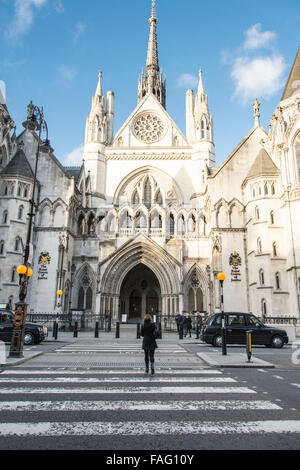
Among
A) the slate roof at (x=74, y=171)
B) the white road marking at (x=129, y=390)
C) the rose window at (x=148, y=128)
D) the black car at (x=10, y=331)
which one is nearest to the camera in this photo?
the white road marking at (x=129, y=390)

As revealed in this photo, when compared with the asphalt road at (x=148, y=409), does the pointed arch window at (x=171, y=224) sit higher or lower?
higher

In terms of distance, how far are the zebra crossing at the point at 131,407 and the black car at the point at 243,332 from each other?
6.91 m

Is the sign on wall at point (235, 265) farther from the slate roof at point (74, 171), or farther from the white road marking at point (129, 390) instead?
the white road marking at point (129, 390)

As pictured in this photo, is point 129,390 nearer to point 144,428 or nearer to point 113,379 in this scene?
point 113,379

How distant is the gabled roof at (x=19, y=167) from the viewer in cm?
2612

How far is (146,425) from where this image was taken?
13.9 ft

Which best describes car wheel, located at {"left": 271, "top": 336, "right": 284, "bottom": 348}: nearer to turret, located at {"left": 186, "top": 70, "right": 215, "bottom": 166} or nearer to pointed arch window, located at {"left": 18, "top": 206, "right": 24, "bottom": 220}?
pointed arch window, located at {"left": 18, "top": 206, "right": 24, "bottom": 220}

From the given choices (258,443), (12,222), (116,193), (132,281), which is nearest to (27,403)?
(258,443)

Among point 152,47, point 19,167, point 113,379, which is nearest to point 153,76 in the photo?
point 152,47

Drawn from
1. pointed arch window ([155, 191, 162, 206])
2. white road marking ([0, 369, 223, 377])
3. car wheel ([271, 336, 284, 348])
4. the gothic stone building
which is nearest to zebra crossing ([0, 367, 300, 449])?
white road marking ([0, 369, 223, 377])

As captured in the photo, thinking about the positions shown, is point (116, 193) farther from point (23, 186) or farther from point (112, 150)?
point (23, 186)

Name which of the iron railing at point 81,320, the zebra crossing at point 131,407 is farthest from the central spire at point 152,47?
the zebra crossing at point 131,407

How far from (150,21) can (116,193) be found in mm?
39213

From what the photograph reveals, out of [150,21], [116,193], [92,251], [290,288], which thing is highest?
[150,21]
